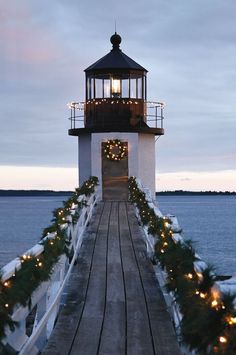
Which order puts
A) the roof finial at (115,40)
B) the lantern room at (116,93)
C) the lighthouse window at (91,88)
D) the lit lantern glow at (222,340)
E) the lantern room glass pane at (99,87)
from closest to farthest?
the lit lantern glow at (222,340)
the lantern room at (116,93)
the lantern room glass pane at (99,87)
the lighthouse window at (91,88)
the roof finial at (115,40)

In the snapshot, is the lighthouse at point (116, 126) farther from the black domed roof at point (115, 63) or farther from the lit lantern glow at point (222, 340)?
the lit lantern glow at point (222, 340)

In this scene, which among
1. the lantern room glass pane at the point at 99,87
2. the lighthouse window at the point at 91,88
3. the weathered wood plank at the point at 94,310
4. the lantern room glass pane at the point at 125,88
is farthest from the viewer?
the lighthouse window at the point at 91,88

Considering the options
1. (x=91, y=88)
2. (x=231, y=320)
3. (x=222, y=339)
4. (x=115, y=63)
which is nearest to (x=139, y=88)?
(x=115, y=63)

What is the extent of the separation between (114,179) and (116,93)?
127 inches

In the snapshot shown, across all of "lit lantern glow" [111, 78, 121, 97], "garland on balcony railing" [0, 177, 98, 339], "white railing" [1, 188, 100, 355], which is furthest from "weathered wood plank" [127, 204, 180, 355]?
"lit lantern glow" [111, 78, 121, 97]

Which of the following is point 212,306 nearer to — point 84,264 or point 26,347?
point 26,347

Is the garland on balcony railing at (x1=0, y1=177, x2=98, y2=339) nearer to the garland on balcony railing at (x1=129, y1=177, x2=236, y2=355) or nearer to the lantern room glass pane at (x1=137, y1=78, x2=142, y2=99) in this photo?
the garland on balcony railing at (x1=129, y1=177, x2=236, y2=355)

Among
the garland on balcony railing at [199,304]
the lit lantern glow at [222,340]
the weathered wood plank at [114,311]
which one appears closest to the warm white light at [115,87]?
the weathered wood plank at [114,311]

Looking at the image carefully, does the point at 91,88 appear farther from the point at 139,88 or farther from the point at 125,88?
the point at 139,88

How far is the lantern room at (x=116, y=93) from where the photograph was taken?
1005 inches

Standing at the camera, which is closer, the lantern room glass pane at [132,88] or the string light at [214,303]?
the string light at [214,303]

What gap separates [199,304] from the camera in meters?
5.30

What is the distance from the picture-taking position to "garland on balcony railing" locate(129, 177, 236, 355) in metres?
4.60

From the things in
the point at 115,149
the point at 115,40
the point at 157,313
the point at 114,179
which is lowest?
the point at 157,313
